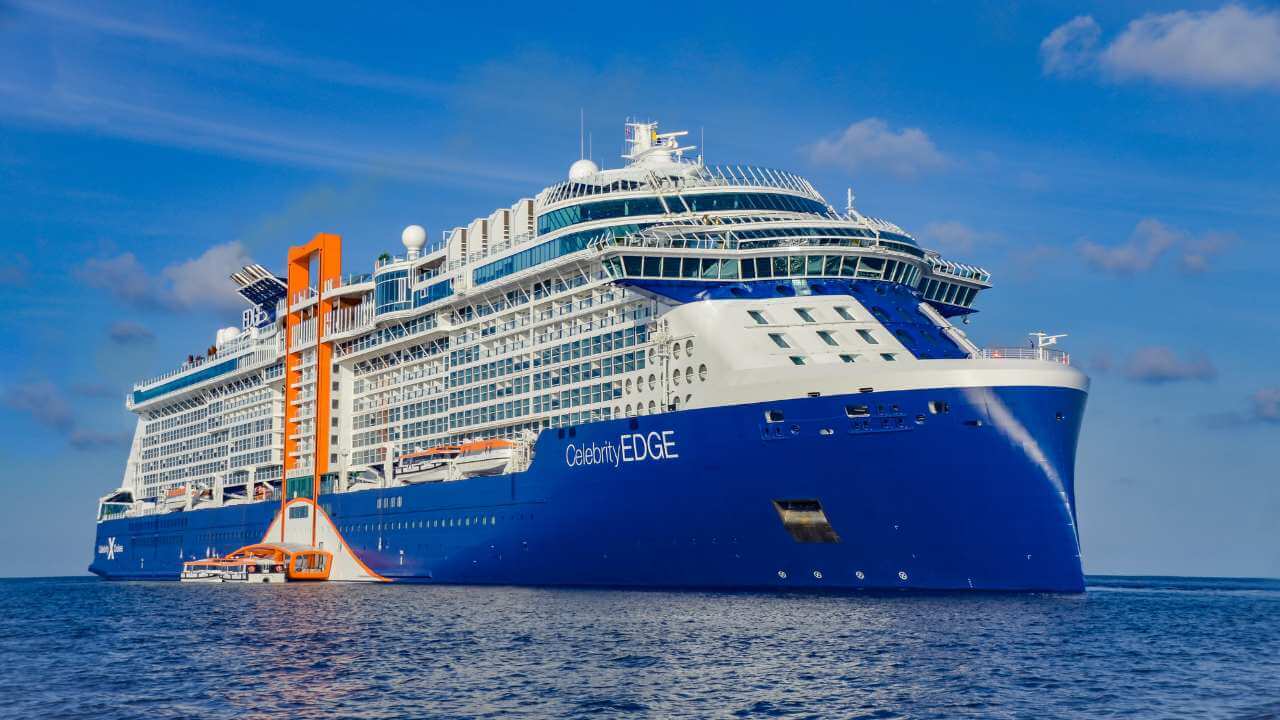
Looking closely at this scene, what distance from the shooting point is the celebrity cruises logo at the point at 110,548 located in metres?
92.2

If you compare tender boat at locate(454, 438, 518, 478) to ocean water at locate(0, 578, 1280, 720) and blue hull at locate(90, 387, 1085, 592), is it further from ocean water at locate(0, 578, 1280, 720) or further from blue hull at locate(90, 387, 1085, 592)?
ocean water at locate(0, 578, 1280, 720)

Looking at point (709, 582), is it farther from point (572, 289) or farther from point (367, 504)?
point (367, 504)

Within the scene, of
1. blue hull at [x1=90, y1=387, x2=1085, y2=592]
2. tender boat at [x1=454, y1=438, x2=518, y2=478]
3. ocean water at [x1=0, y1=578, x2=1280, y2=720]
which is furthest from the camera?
tender boat at [x1=454, y1=438, x2=518, y2=478]

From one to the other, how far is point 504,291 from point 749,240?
15233mm

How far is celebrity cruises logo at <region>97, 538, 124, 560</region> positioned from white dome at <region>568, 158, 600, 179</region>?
171 feet

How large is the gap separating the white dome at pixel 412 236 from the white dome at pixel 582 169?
451 inches

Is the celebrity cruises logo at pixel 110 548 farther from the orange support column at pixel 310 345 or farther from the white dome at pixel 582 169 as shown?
the white dome at pixel 582 169

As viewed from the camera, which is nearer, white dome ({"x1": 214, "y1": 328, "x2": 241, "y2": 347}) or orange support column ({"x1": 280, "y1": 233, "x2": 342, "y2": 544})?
orange support column ({"x1": 280, "y1": 233, "x2": 342, "y2": 544})

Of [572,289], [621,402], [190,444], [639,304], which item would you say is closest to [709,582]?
[621,402]

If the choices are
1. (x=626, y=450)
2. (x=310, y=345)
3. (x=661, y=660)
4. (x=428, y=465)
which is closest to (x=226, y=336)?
(x=310, y=345)

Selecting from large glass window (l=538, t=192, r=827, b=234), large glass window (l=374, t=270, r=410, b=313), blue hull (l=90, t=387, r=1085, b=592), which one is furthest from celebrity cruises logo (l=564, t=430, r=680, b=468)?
large glass window (l=374, t=270, r=410, b=313)

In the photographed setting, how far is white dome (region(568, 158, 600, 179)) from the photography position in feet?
194

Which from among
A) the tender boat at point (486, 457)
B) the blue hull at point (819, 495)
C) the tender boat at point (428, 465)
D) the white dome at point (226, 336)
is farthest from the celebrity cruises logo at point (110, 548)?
the blue hull at point (819, 495)

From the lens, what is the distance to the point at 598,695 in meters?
24.8
